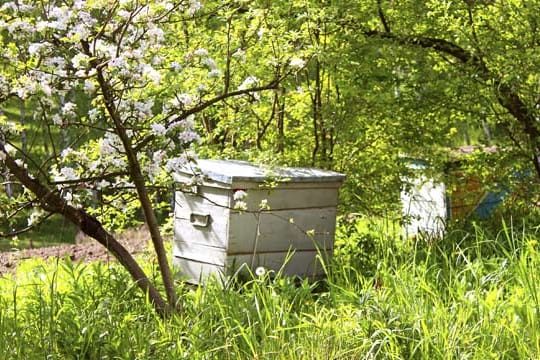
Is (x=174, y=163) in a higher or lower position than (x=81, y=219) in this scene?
higher

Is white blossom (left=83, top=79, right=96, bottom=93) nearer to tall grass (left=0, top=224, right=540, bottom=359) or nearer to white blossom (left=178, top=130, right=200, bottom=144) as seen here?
white blossom (left=178, top=130, right=200, bottom=144)

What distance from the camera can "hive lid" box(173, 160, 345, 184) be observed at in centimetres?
444

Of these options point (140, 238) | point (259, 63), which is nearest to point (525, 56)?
point (259, 63)

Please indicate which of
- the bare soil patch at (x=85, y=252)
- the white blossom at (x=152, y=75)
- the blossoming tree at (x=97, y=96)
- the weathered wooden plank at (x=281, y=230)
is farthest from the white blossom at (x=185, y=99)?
the bare soil patch at (x=85, y=252)

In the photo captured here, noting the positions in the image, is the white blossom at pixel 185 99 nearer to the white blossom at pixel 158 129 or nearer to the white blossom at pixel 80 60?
the white blossom at pixel 158 129

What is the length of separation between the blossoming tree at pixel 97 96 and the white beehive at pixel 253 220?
30.0 inches

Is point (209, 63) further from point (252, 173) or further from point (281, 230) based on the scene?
point (281, 230)

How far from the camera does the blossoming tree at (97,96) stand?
3197mm

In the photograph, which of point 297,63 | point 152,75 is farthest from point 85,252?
point 152,75

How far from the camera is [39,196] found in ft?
11.5

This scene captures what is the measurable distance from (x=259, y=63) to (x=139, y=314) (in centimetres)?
188

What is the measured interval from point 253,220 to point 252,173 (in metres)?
0.27

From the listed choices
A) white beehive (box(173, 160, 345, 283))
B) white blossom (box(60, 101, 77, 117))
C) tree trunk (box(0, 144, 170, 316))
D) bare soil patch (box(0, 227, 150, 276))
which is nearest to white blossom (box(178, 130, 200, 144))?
white blossom (box(60, 101, 77, 117))

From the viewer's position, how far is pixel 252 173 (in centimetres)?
454
